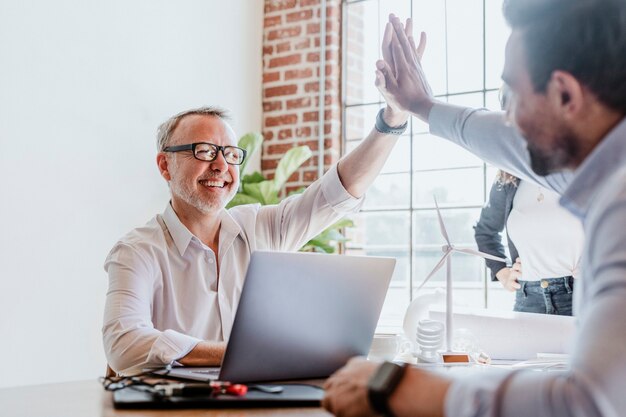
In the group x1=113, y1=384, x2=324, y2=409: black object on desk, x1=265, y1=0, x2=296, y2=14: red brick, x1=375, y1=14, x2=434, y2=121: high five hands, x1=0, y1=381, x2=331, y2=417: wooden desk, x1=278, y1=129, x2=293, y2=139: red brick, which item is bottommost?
x1=0, y1=381, x2=331, y2=417: wooden desk

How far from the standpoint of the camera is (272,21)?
5047mm

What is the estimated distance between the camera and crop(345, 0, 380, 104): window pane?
4871 mm

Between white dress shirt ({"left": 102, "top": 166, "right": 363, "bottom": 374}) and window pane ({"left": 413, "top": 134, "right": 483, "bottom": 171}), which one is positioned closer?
white dress shirt ({"left": 102, "top": 166, "right": 363, "bottom": 374})

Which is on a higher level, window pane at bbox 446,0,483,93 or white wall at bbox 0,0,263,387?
window pane at bbox 446,0,483,93

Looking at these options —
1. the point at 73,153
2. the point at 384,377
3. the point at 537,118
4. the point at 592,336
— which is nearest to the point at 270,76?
the point at 73,153

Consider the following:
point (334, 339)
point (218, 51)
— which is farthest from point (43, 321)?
point (334, 339)

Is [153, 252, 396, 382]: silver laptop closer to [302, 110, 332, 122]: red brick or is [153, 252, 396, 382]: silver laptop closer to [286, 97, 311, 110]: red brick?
[302, 110, 332, 122]: red brick

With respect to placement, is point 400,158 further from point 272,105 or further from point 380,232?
point 272,105

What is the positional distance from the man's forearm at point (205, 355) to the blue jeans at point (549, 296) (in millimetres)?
1445

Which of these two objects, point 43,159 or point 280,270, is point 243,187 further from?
point 280,270

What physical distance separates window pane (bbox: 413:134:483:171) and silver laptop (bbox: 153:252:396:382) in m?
3.01

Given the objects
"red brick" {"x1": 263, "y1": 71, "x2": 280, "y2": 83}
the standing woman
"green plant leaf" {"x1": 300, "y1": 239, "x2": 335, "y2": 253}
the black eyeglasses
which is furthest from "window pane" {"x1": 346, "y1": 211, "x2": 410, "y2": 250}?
the black eyeglasses

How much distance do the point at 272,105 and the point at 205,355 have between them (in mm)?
3449

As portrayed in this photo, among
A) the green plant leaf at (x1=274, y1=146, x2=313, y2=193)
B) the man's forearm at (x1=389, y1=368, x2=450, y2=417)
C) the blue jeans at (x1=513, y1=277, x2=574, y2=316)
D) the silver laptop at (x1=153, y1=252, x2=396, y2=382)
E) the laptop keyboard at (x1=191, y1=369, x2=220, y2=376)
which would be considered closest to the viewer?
the man's forearm at (x1=389, y1=368, x2=450, y2=417)
